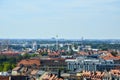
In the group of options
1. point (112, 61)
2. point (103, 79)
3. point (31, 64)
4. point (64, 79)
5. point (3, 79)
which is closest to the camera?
point (3, 79)

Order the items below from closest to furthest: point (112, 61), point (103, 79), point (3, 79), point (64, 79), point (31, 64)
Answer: point (3, 79) < point (64, 79) < point (103, 79) < point (31, 64) < point (112, 61)

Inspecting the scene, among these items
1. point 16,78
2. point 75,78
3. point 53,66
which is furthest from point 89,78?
point 53,66

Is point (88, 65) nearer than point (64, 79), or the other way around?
point (64, 79)

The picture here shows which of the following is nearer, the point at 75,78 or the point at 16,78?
the point at 16,78

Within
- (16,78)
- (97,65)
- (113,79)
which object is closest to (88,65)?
(97,65)

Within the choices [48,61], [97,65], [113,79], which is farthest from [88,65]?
[113,79]

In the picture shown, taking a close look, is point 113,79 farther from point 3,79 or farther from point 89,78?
point 3,79

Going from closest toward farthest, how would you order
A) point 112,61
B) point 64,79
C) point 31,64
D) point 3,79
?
point 3,79 < point 64,79 < point 31,64 < point 112,61

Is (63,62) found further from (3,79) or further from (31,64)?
(3,79)
